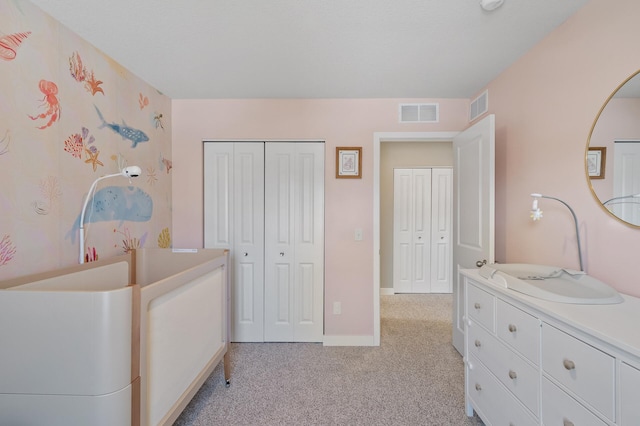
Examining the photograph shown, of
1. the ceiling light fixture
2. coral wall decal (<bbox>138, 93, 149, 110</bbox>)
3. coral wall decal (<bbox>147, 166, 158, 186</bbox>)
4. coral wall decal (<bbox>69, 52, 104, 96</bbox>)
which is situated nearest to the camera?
the ceiling light fixture

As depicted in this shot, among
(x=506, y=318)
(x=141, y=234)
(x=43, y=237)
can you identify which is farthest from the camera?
(x=141, y=234)

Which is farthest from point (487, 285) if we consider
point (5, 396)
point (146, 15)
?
point (146, 15)

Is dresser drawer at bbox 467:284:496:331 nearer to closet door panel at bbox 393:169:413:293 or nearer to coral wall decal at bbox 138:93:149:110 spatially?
closet door panel at bbox 393:169:413:293

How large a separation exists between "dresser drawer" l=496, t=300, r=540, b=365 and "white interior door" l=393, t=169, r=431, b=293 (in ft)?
8.55

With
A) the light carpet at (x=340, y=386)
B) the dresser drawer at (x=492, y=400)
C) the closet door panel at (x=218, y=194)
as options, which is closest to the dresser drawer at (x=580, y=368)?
the dresser drawer at (x=492, y=400)

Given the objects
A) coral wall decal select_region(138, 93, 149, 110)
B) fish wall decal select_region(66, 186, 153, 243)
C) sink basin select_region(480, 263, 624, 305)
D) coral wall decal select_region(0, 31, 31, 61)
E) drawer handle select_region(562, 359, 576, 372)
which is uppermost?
coral wall decal select_region(138, 93, 149, 110)

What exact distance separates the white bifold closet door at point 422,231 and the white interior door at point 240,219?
2.23 metres

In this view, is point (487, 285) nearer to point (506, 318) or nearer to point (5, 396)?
point (506, 318)

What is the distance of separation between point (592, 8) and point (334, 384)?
8.91ft

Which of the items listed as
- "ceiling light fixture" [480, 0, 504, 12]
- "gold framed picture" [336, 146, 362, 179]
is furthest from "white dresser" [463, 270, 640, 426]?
"ceiling light fixture" [480, 0, 504, 12]

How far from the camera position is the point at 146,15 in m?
1.38

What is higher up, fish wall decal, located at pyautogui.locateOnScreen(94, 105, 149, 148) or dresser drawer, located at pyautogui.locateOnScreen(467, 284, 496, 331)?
fish wall decal, located at pyautogui.locateOnScreen(94, 105, 149, 148)

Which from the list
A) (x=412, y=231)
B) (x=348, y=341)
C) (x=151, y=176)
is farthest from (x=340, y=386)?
(x=412, y=231)

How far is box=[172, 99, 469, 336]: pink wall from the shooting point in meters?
2.43
